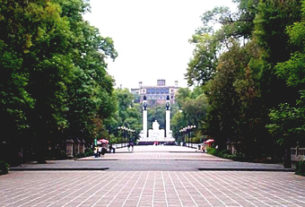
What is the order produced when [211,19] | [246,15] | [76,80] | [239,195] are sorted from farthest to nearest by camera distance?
1. [211,19]
2. [246,15]
3. [76,80]
4. [239,195]

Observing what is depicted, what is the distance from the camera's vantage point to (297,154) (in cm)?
3016

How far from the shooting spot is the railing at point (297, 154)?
2908 cm

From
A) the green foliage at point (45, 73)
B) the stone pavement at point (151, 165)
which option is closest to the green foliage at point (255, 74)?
the stone pavement at point (151, 165)

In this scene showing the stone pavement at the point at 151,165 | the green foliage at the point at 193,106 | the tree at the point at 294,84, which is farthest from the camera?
the green foliage at the point at 193,106

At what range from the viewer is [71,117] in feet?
131

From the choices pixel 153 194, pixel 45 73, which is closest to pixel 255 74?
pixel 45 73

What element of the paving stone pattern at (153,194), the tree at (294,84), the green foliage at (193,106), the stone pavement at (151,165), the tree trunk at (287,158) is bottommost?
the paving stone pattern at (153,194)

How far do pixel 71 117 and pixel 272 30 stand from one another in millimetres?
18776

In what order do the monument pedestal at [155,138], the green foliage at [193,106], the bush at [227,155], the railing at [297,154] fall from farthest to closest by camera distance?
the monument pedestal at [155,138]
the green foliage at [193,106]
the bush at [227,155]
the railing at [297,154]

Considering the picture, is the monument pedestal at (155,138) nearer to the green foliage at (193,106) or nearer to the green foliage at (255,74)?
the green foliage at (193,106)

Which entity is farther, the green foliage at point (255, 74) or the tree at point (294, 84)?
the green foliage at point (255, 74)

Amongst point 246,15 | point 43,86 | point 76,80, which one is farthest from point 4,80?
point 246,15

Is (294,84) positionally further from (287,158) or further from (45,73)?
(45,73)

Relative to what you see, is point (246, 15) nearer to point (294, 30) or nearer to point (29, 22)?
point (294, 30)
